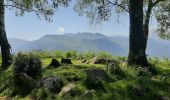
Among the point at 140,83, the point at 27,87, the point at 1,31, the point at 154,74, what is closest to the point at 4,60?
the point at 1,31

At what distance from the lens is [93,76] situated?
2247cm

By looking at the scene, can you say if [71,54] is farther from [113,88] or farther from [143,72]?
[113,88]

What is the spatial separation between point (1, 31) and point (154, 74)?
1288cm

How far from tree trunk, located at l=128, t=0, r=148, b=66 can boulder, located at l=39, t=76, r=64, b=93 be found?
7.21 metres

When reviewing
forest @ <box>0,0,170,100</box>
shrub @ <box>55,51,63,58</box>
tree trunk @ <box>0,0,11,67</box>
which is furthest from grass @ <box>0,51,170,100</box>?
shrub @ <box>55,51,63,58</box>

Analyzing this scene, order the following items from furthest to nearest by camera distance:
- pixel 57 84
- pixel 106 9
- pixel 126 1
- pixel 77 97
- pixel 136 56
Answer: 1. pixel 126 1
2. pixel 106 9
3. pixel 136 56
4. pixel 57 84
5. pixel 77 97

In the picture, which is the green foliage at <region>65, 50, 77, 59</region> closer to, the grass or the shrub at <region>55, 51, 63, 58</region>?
the shrub at <region>55, 51, 63, 58</region>

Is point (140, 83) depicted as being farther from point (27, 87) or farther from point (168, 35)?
point (168, 35)

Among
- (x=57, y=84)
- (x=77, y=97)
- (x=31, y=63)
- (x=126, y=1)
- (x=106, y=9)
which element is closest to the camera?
(x=77, y=97)

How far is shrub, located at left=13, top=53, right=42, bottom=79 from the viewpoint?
25.6 meters

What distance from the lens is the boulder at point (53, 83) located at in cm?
2208

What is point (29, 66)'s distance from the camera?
25594 mm

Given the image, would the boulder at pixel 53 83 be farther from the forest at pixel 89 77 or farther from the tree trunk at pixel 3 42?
the tree trunk at pixel 3 42

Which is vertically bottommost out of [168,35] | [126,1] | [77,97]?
[77,97]
